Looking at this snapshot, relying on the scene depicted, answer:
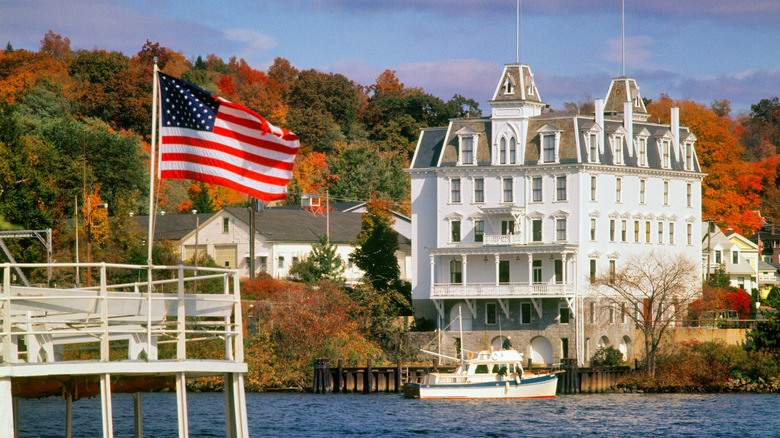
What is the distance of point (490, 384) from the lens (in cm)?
7025

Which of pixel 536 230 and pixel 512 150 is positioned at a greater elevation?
pixel 512 150

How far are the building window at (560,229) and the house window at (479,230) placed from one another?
549 cm

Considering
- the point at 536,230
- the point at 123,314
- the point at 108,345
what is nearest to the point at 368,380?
the point at 536,230

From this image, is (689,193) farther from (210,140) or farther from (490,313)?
(210,140)

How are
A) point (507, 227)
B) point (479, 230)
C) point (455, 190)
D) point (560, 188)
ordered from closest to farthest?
point (560, 188), point (507, 227), point (479, 230), point (455, 190)

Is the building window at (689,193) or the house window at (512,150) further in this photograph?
the building window at (689,193)

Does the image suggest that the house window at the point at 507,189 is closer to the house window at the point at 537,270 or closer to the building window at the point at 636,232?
the house window at the point at 537,270

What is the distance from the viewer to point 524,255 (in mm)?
83188

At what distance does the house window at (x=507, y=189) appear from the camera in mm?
84375

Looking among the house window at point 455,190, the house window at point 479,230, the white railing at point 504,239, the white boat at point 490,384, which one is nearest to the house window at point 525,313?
the white railing at point 504,239

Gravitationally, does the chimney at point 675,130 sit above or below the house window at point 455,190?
above

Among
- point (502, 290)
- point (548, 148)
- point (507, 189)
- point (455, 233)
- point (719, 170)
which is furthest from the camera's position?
point (719, 170)

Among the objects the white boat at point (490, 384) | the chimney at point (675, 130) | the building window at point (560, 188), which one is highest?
the chimney at point (675, 130)

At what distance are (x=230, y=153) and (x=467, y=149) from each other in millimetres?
64815
